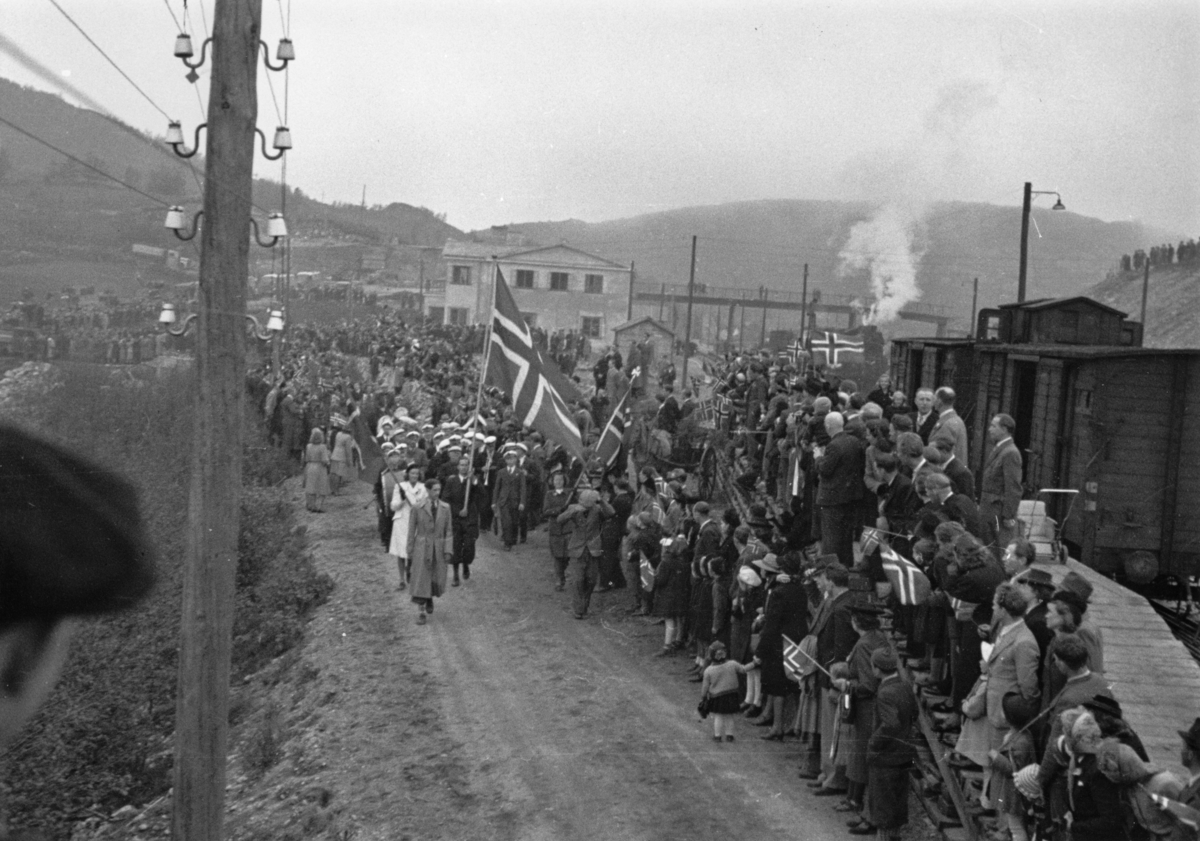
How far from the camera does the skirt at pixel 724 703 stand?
10609 mm

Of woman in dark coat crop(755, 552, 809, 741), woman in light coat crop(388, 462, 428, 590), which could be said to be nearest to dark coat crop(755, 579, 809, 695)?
woman in dark coat crop(755, 552, 809, 741)

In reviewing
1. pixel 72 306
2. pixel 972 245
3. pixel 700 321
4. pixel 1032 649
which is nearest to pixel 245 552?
pixel 1032 649

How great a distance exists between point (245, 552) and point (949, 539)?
15.2m

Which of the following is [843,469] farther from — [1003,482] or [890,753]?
[890,753]

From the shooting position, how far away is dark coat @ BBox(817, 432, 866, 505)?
1141cm

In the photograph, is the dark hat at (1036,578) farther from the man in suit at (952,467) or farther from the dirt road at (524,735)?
the dirt road at (524,735)

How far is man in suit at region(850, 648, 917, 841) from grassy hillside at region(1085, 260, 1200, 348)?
44247 millimetres

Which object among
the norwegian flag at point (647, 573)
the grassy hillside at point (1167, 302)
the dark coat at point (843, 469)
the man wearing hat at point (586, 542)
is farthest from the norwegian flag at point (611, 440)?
the grassy hillside at point (1167, 302)

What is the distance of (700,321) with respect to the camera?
9831cm

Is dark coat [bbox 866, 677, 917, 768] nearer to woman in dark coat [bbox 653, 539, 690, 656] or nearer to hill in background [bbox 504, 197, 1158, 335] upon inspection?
woman in dark coat [bbox 653, 539, 690, 656]

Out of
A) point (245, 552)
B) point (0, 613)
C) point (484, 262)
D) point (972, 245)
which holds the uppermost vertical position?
point (972, 245)

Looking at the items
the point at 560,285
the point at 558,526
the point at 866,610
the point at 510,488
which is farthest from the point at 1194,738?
the point at 560,285

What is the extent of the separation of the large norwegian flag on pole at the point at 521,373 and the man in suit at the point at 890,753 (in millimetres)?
7143

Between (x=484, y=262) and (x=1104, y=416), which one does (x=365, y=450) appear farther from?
(x=484, y=262)
